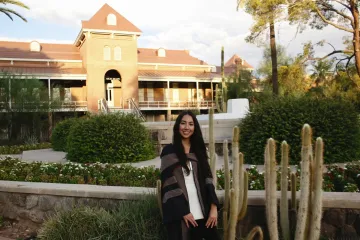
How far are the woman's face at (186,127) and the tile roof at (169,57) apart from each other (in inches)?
1359

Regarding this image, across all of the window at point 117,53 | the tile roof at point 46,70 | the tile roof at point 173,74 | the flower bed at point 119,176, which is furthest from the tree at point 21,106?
the flower bed at point 119,176

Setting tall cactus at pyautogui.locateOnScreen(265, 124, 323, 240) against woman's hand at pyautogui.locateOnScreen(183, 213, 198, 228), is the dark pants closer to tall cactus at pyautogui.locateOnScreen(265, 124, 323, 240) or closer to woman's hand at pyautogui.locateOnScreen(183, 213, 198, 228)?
woman's hand at pyautogui.locateOnScreen(183, 213, 198, 228)

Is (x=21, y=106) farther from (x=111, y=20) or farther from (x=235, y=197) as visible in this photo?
(x=235, y=197)

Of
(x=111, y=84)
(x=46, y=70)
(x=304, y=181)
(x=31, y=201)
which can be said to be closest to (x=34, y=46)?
(x=46, y=70)

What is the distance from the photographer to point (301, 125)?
768 centimetres

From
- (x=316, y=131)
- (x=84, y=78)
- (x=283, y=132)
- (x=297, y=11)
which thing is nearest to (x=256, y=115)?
(x=283, y=132)

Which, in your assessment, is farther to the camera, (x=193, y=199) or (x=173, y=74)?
(x=173, y=74)

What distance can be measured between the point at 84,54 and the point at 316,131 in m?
29.3

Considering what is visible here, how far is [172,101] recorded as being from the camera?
120 ft

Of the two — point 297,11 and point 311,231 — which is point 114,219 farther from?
point 297,11

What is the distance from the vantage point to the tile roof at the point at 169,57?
38312mm

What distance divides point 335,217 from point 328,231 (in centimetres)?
16

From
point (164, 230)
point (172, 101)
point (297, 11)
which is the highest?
point (297, 11)

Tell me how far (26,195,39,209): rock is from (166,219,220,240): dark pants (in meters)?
2.61
